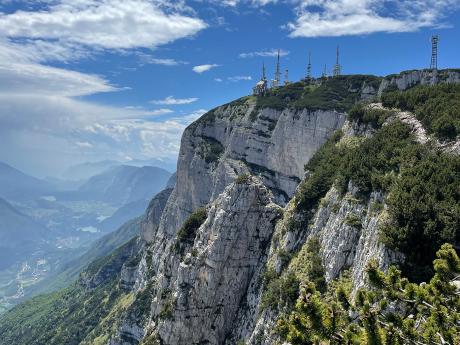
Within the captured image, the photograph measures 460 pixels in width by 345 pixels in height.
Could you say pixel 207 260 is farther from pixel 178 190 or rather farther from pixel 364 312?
pixel 178 190

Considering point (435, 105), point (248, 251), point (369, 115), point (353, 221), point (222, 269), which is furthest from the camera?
point (369, 115)

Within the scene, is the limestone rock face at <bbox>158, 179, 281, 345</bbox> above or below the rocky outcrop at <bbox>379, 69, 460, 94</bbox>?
below

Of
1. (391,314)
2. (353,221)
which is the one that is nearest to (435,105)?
(353,221)

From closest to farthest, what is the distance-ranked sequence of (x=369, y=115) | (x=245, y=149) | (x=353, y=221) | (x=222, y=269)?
(x=353, y=221), (x=222, y=269), (x=369, y=115), (x=245, y=149)

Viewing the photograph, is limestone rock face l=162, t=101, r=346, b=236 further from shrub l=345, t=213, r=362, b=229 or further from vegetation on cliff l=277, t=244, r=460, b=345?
vegetation on cliff l=277, t=244, r=460, b=345

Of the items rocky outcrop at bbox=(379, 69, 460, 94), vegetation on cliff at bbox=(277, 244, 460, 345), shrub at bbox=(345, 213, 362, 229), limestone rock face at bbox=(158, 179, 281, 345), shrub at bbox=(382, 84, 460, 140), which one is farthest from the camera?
rocky outcrop at bbox=(379, 69, 460, 94)

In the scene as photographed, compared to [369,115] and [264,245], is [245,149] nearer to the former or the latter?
[369,115]

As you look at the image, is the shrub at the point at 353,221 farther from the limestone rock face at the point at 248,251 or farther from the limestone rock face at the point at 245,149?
the limestone rock face at the point at 245,149

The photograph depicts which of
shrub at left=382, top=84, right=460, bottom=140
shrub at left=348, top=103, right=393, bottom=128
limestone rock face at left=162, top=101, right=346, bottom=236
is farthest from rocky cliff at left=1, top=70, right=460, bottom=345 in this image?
shrub at left=382, top=84, right=460, bottom=140

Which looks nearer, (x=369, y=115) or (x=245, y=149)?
(x=369, y=115)

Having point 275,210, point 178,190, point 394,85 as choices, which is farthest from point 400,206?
point 178,190

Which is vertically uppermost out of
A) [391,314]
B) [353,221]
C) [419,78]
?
[419,78]
